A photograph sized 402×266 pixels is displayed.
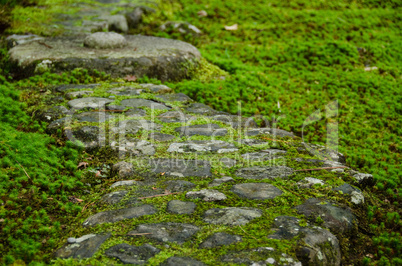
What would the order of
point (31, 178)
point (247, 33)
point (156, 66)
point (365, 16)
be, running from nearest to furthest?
A: point (31, 178) → point (156, 66) → point (247, 33) → point (365, 16)

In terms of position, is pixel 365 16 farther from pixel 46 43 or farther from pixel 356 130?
pixel 46 43

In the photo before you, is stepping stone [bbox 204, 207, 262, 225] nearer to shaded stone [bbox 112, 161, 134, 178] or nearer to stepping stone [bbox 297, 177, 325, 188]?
stepping stone [bbox 297, 177, 325, 188]

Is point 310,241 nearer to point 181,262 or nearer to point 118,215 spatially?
point 181,262

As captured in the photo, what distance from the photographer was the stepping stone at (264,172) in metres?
2.66

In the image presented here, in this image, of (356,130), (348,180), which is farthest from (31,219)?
(356,130)

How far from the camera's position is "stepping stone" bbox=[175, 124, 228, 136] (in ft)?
11.1

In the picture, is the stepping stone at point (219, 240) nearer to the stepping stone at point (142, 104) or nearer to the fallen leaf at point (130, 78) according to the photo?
the stepping stone at point (142, 104)

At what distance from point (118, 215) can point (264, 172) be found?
1271 mm

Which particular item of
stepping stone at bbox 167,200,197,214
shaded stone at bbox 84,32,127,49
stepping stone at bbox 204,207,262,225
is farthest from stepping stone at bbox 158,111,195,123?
shaded stone at bbox 84,32,127,49

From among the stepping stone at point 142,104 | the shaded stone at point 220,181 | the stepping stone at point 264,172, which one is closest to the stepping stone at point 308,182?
the stepping stone at point 264,172

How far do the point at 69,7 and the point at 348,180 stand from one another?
286 inches

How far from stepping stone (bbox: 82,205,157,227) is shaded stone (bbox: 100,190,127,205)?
0.44ft

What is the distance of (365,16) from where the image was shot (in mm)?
7965

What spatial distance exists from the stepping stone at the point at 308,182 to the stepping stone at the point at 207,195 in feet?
2.19
